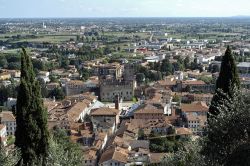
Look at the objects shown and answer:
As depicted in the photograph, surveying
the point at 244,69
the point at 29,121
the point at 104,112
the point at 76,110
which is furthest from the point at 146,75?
the point at 29,121

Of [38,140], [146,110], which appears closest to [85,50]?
[146,110]

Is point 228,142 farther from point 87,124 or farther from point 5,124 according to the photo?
point 5,124

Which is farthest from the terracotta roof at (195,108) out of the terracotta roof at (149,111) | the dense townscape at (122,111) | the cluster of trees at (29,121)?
the cluster of trees at (29,121)

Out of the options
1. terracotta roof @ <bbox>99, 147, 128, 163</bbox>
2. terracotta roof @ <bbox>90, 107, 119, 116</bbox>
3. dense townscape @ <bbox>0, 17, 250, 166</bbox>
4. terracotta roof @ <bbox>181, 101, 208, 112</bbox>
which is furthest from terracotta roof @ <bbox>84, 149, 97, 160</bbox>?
terracotta roof @ <bbox>181, 101, 208, 112</bbox>

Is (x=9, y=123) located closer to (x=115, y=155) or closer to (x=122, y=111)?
(x=122, y=111)

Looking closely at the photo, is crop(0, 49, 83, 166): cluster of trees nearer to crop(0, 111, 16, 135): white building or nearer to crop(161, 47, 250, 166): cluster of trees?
crop(161, 47, 250, 166): cluster of trees
